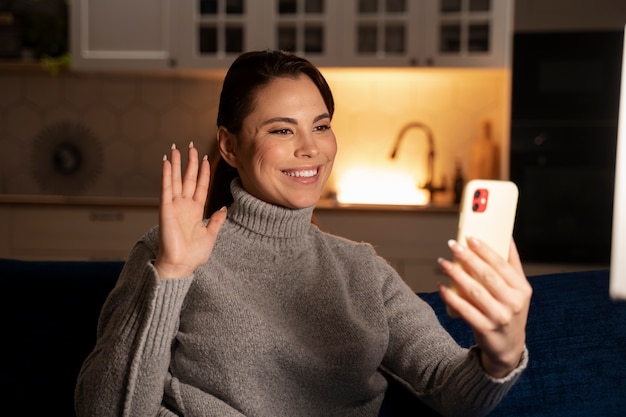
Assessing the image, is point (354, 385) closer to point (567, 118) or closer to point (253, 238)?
point (253, 238)

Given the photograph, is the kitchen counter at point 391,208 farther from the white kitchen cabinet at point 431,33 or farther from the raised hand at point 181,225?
the raised hand at point 181,225

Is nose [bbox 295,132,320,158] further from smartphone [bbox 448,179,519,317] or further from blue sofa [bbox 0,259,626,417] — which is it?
smartphone [bbox 448,179,519,317]

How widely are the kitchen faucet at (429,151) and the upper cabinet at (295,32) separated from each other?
0.43 metres

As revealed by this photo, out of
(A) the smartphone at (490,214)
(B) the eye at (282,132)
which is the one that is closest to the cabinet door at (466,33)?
(B) the eye at (282,132)

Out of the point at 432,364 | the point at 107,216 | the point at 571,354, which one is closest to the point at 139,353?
the point at 432,364

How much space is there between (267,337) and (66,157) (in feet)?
11.1

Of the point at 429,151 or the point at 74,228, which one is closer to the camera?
the point at 74,228

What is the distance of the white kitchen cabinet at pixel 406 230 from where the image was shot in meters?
3.75

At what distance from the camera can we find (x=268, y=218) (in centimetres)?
141

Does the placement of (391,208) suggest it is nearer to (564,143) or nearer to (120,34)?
(564,143)

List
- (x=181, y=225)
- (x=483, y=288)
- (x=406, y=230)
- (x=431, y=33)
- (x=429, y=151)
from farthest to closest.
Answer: (x=429, y=151), (x=431, y=33), (x=406, y=230), (x=181, y=225), (x=483, y=288)

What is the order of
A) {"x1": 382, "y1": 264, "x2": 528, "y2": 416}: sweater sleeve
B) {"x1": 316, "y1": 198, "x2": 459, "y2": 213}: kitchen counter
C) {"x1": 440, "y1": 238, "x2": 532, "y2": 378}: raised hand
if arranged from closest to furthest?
{"x1": 440, "y1": 238, "x2": 532, "y2": 378}: raised hand, {"x1": 382, "y1": 264, "x2": 528, "y2": 416}: sweater sleeve, {"x1": 316, "y1": 198, "x2": 459, "y2": 213}: kitchen counter

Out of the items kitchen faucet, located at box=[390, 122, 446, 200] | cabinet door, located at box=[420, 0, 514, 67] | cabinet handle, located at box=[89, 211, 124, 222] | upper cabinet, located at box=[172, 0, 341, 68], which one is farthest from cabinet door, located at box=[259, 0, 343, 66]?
cabinet handle, located at box=[89, 211, 124, 222]

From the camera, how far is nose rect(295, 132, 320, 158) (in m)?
1.38
